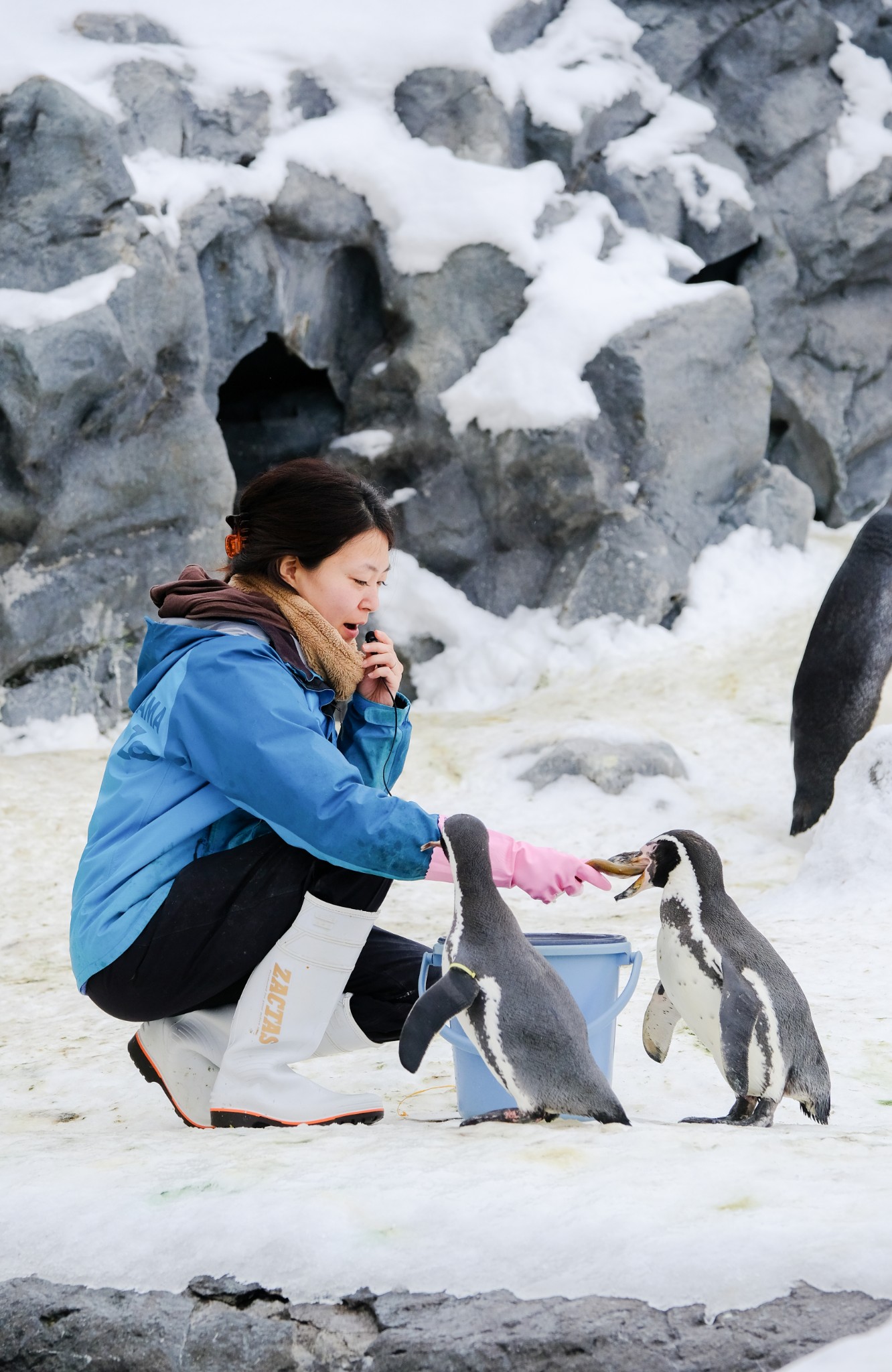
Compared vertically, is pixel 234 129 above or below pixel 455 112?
below

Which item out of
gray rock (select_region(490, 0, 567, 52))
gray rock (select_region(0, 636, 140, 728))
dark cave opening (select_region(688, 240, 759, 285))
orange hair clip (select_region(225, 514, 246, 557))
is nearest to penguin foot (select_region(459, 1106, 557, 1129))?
orange hair clip (select_region(225, 514, 246, 557))

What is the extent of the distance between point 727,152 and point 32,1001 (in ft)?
24.9

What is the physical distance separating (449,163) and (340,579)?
240 inches

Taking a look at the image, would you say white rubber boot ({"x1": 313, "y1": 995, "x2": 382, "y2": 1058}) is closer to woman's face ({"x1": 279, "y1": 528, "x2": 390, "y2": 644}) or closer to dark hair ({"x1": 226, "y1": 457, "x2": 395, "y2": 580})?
woman's face ({"x1": 279, "y1": 528, "x2": 390, "y2": 644})

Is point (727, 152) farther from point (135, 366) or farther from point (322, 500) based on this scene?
point (322, 500)

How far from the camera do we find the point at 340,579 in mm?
2141

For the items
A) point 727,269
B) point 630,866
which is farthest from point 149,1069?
point 727,269

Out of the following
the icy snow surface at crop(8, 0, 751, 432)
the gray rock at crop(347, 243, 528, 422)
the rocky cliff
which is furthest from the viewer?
the gray rock at crop(347, 243, 528, 422)

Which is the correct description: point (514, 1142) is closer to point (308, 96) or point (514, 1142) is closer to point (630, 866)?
point (630, 866)

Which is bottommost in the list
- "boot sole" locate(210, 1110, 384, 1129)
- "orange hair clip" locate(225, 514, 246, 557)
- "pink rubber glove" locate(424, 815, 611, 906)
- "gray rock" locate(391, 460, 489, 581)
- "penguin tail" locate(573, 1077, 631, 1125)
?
"gray rock" locate(391, 460, 489, 581)

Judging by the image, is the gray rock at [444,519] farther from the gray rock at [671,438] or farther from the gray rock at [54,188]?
the gray rock at [54,188]

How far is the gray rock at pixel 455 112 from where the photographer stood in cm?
755

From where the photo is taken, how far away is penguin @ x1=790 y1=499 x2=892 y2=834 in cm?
514

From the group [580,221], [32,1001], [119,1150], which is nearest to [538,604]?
[580,221]
